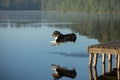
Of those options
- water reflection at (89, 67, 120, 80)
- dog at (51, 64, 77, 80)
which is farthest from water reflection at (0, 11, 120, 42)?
water reflection at (89, 67, 120, 80)

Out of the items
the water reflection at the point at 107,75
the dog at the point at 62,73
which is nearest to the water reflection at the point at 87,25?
the dog at the point at 62,73

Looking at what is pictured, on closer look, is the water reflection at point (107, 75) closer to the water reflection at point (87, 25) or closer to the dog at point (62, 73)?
the dog at point (62, 73)

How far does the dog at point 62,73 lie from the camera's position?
23969mm

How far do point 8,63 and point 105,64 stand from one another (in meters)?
7.20

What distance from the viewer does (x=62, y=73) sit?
977 inches

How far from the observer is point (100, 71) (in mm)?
25219

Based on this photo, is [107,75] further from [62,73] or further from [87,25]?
[87,25]

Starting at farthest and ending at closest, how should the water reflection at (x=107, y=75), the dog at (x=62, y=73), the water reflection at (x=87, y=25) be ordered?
1. the water reflection at (x=87, y=25)
2. the dog at (x=62, y=73)
3. the water reflection at (x=107, y=75)

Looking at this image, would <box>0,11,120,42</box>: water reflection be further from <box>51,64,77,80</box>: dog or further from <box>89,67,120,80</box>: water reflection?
<box>89,67,120,80</box>: water reflection

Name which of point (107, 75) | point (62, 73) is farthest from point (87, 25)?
point (107, 75)

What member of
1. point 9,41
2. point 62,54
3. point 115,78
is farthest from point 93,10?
point 115,78

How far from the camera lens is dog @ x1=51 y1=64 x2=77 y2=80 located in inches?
944

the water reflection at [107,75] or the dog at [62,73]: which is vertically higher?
the water reflection at [107,75]

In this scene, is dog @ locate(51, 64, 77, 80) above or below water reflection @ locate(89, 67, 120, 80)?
below
